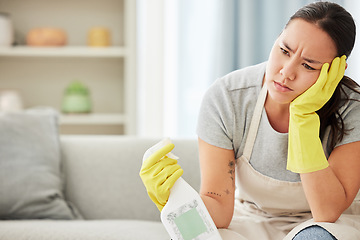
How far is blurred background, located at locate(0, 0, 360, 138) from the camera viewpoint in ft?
8.38

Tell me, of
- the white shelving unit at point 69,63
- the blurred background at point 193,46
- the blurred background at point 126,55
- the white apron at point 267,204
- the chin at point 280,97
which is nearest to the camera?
the chin at point 280,97

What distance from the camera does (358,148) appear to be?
4.16 ft

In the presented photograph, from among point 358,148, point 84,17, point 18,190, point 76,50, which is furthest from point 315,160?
point 84,17

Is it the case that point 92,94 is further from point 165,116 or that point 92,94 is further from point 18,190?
point 18,190

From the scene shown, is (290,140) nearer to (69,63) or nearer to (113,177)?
(113,177)

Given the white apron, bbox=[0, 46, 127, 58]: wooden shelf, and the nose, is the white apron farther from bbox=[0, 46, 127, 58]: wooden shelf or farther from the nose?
bbox=[0, 46, 127, 58]: wooden shelf

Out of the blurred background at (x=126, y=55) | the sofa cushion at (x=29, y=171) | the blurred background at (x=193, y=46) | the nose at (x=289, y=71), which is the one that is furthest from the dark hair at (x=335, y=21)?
the blurred background at (x=126, y=55)

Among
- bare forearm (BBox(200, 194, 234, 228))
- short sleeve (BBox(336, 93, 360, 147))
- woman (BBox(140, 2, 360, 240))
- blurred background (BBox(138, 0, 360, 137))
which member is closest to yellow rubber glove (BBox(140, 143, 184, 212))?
woman (BBox(140, 2, 360, 240))

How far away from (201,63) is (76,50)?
988 mm

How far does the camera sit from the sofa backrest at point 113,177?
1.79m

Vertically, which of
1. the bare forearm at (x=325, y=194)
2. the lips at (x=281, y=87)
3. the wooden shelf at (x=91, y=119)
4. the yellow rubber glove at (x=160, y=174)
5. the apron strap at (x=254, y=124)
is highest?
the lips at (x=281, y=87)

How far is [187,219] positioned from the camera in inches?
44.9

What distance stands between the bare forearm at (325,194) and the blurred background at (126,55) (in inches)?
50.0

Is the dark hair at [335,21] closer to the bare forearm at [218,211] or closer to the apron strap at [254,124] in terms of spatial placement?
the apron strap at [254,124]
